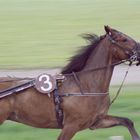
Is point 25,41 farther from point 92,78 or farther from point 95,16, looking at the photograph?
point 92,78

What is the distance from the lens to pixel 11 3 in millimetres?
42469

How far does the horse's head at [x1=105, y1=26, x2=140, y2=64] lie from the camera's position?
797 centimetres

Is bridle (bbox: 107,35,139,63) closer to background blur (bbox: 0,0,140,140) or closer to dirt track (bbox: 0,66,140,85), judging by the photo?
background blur (bbox: 0,0,140,140)

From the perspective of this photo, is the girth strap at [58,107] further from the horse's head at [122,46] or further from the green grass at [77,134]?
the green grass at [77,134]

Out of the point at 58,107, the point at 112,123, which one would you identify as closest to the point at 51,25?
the point at 112,123

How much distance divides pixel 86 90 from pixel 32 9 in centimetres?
2967

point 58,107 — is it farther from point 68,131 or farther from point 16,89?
point 16,89

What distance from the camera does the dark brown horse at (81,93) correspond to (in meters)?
7.90

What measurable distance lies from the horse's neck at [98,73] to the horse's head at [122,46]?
0.13 meters

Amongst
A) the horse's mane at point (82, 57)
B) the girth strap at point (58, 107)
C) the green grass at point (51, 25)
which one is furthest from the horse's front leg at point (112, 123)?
the green grass at point (51, 25)

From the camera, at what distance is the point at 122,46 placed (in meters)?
7.98

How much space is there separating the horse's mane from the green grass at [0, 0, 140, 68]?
9698 millimetres

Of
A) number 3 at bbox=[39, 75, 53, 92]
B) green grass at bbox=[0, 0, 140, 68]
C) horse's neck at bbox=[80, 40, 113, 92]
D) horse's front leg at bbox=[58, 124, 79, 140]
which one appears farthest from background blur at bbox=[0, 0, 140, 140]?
horse's front leg at bbox=[58, 124, 79, 140]

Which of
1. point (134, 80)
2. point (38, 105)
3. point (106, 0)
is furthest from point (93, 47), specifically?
point (106, 0)
